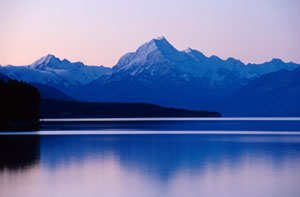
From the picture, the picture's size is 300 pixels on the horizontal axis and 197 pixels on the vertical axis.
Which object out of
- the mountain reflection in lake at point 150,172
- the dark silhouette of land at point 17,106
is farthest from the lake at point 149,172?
the dark silhouette of land at point 17,106

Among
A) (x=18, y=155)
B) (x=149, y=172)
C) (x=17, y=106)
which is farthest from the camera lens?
(x=17, y=106)

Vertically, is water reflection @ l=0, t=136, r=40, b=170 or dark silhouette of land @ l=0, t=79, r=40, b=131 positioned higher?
dark silhouette of land @ l=0, t=79, r=40, b=131

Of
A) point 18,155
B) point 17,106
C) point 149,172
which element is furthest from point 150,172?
point 17,106

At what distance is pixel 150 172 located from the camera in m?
50.5

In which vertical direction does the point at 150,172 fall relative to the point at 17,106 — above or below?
below

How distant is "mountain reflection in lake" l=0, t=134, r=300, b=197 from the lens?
4047 centimetres

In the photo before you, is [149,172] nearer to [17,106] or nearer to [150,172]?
[150,172]

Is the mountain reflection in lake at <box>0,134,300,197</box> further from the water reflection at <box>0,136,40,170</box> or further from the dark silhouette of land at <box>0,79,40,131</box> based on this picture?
the dark silhouette of land at <box>0,79,40,131</box>

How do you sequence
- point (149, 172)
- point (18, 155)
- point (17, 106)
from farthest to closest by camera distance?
point (17, 106), point (18, 155), point (149, 172)

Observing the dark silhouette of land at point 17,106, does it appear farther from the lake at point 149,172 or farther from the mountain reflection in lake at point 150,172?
the lake at point 149,172

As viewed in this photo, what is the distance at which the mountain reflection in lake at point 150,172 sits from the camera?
1593 inches

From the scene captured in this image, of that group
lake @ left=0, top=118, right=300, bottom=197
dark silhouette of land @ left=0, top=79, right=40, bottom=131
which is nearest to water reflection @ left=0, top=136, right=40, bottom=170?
lake @ left=0, top=118, right=300, bottom=197

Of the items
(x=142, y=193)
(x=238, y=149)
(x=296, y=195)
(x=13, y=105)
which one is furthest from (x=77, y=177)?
(x=13, y=105)

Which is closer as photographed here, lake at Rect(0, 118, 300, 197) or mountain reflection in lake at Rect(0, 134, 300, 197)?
lake at Rect(0, 118, 300, 197)
